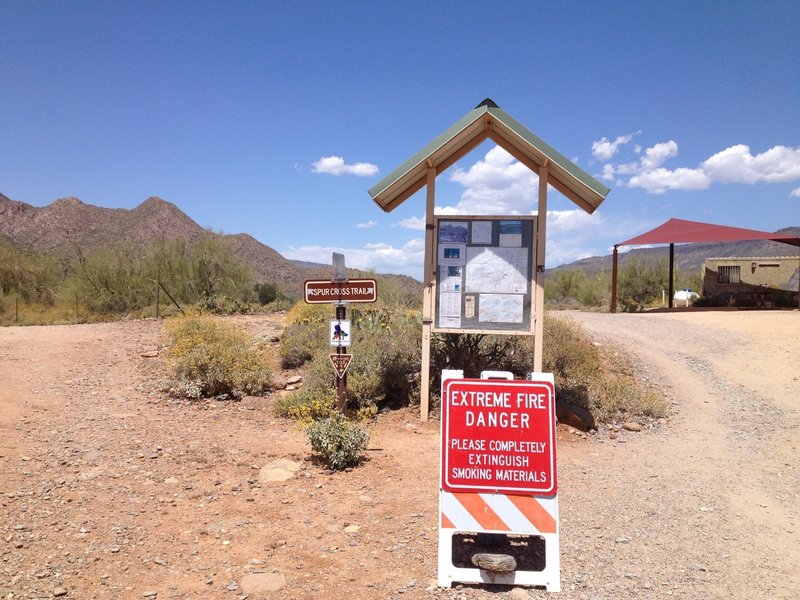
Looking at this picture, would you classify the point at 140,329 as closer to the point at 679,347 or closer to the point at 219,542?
the point at 219,542

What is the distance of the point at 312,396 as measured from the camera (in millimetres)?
7656

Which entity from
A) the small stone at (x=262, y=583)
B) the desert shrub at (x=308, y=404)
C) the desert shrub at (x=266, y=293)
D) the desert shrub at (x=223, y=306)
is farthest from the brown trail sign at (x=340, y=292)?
the desert shrub at (x=266, y=293)

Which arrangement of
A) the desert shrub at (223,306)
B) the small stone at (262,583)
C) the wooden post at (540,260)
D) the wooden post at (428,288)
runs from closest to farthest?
1. the small stone at (262,583)
2. the wooden post at (540,260)
3. the wooden post at (428,288)
4. the desert shrub at (223,306)

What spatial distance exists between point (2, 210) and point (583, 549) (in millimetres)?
68231

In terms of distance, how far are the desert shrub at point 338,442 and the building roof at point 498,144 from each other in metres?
2.73

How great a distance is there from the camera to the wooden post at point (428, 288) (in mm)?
7398

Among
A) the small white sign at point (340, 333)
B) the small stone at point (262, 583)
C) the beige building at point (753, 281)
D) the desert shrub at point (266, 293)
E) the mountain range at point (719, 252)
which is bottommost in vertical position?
the small stone at point (262, 583)

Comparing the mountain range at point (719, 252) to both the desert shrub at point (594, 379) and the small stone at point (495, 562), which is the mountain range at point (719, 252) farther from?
the small stone at point (495, 562)

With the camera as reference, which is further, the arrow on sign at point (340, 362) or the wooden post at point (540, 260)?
the wooden post at point (540, 260)

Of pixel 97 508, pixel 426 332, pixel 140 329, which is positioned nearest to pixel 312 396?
pixel 426 332

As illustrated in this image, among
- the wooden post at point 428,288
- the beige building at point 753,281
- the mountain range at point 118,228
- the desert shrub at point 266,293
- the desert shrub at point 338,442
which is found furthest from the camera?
the mountain range at point 118,228

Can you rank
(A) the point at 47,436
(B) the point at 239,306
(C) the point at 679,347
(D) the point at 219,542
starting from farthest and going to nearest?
(B) the point at 239,306, (C) the point at 679,347, (A) the point at 47,436, (D) the point at 219,542

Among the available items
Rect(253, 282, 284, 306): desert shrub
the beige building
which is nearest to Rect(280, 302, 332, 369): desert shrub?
Rect(253, 282, 284, 306): desert shrub

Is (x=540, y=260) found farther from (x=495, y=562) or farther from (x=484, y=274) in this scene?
(x=495, y=562)
